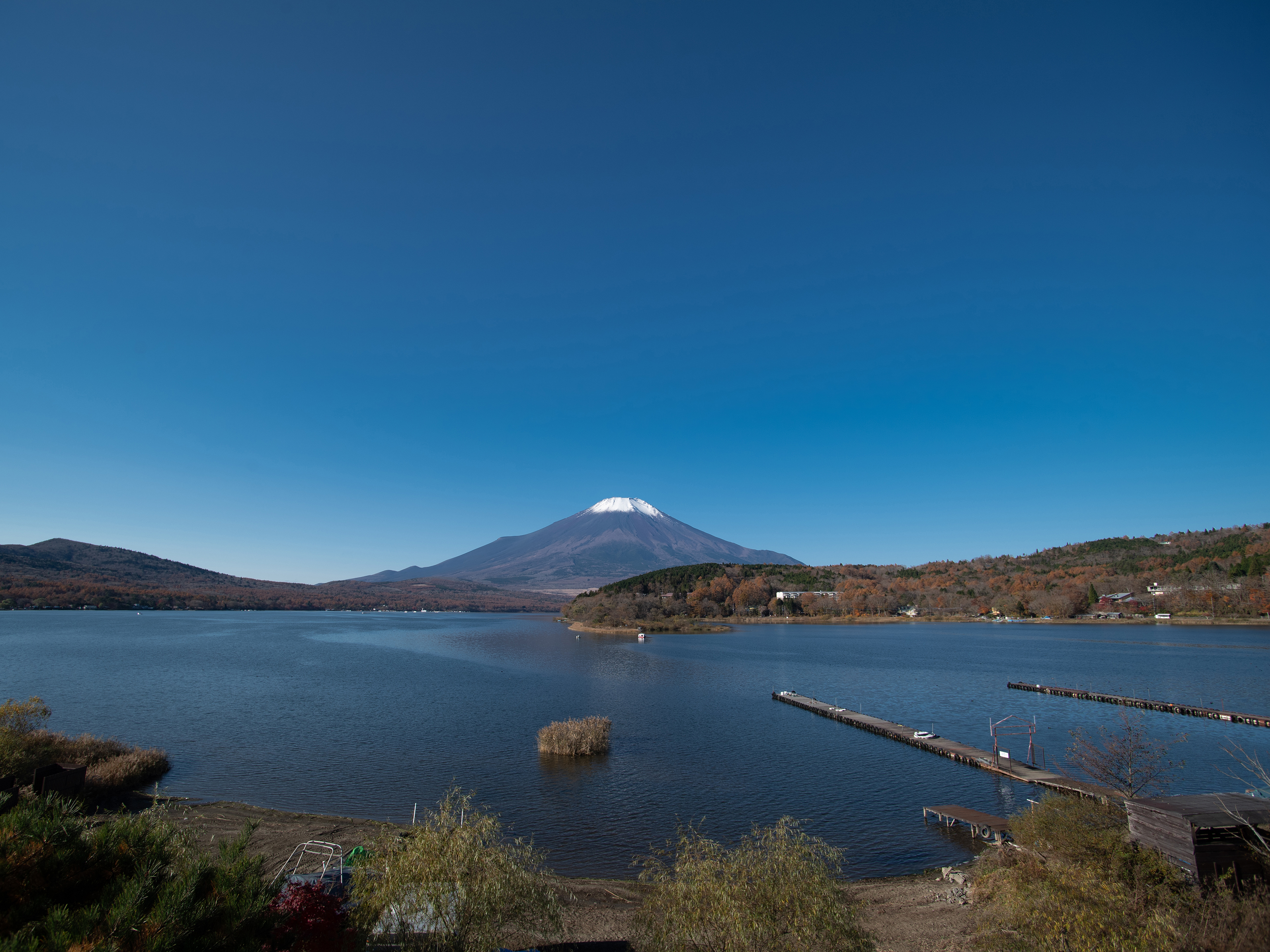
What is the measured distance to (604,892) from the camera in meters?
13.8

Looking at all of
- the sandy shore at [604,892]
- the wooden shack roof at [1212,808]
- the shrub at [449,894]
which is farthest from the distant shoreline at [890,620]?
the shrub at [449,894]

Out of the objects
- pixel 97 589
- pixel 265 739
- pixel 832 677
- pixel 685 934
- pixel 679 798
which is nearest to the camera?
pixel 685 934

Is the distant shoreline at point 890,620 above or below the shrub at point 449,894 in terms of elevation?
below

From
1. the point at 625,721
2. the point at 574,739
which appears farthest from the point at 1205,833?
the point at 625,721

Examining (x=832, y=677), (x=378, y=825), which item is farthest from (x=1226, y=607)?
(x=378, y=825)

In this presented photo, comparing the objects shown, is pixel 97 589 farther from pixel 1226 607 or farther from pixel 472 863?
pixel 1226 607

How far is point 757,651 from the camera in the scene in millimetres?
72062

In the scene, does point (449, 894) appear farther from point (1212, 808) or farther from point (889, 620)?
point (889, 620)

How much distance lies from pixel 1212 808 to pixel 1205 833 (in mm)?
1227

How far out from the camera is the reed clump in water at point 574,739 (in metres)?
25.6

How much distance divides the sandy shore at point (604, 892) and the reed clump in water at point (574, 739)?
895 cm

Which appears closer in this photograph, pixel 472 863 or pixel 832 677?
pixel 472 863

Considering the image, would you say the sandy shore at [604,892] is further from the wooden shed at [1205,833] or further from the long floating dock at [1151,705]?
the long floating dock at [1151,705]

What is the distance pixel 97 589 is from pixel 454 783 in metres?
185
